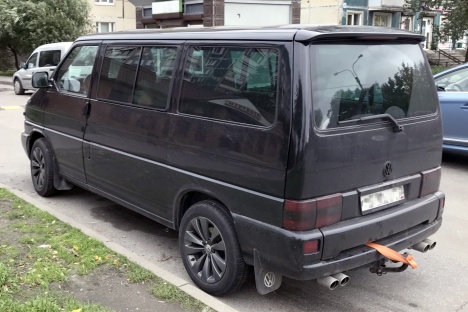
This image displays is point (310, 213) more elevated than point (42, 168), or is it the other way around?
point (310, 213)

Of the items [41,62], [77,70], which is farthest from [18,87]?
[77,70]

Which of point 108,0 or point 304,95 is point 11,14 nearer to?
point 108,0

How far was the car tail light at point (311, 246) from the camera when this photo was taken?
119 inches

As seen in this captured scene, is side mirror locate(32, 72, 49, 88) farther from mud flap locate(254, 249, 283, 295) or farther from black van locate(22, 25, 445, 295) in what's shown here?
mud flap locate(254, 249, 283, 295)

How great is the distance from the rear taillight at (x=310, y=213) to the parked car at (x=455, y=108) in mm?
5178

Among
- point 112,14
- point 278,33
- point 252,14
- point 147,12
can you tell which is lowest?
point 278,33

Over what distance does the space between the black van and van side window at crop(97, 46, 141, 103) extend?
0.08 ft

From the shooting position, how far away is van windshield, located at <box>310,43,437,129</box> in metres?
3.14

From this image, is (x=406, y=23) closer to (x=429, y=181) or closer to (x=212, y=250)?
(x=429, y=181)

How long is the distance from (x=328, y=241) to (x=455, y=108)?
538cm

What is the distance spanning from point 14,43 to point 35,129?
27.2 metres

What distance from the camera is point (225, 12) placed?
19.2m

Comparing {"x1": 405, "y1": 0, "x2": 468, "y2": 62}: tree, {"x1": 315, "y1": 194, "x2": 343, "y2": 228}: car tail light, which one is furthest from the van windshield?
{"x1": 405, "y1": 0, "x2": 468, "y2": 62}: tree

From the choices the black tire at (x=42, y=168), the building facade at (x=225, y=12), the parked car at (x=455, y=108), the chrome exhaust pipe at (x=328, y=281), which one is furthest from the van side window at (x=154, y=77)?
the building facade at (x=225, y=12)
